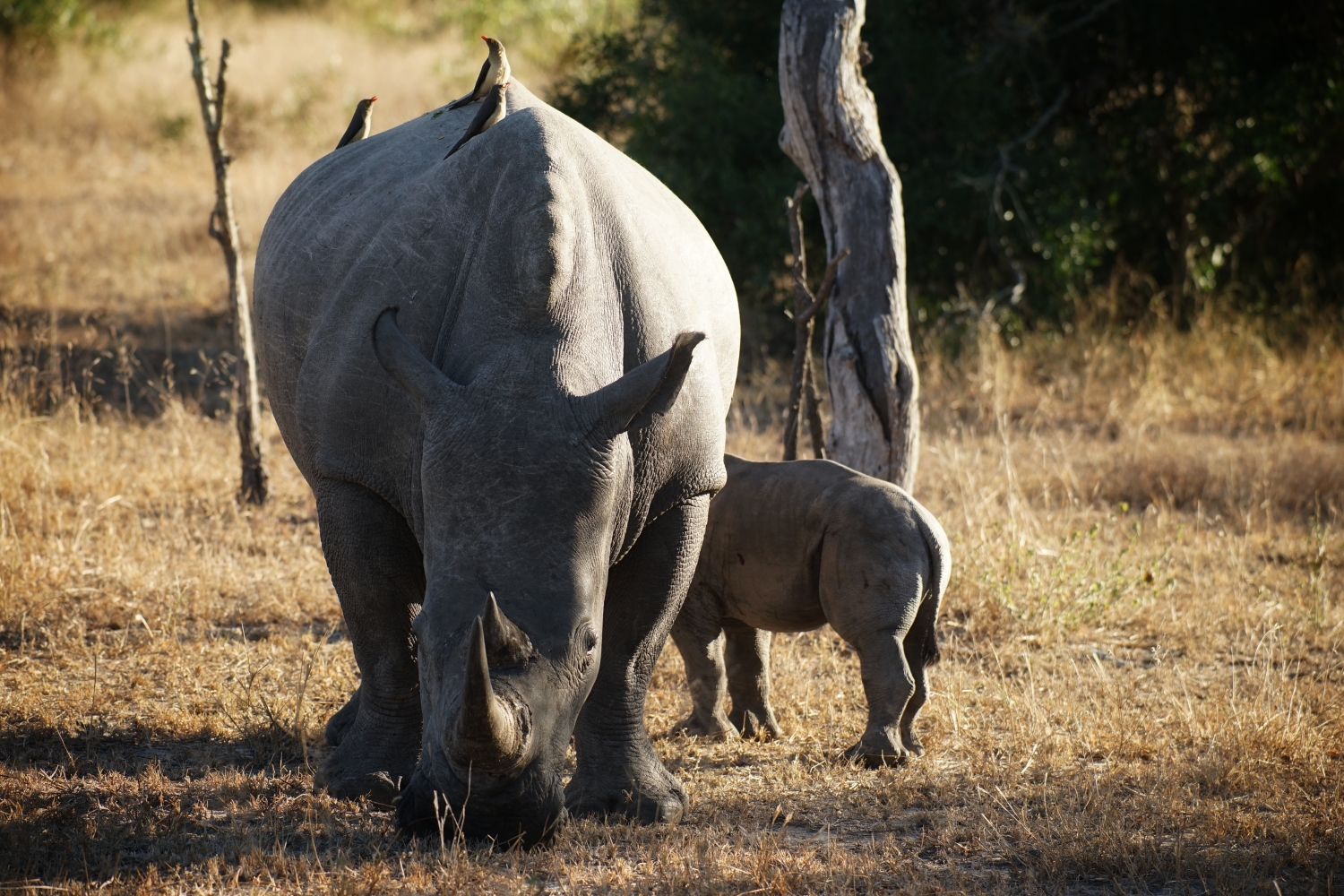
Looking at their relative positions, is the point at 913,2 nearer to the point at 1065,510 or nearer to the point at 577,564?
the point at 1065,510

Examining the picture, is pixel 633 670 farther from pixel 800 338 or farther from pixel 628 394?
pixel 800 338

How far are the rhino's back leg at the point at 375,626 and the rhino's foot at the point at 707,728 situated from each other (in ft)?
3.77

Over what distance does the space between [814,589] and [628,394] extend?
164cm

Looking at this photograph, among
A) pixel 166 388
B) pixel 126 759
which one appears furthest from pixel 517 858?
pixel 166 388

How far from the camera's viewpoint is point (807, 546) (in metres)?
4.41

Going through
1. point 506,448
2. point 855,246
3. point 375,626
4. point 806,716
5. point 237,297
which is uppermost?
point 855,246

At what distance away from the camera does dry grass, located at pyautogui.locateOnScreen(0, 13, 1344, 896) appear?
3.43m

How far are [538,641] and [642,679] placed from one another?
3.12ft

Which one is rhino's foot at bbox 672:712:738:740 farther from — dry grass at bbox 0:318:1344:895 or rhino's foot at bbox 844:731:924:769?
rhino's foot at bbox 844:731:924:769

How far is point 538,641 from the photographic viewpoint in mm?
2898

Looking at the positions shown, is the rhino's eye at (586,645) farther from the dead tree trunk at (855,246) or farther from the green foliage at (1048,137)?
the green foliage at (1048,137)

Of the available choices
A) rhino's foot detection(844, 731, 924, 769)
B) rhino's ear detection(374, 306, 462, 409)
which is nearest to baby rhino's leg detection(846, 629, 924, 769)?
rhino's foot detection(844, 731, 924, 769)

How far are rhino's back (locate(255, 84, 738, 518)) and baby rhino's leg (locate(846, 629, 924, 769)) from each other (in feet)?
3.31

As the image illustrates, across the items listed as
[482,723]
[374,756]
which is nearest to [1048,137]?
[374,756]
